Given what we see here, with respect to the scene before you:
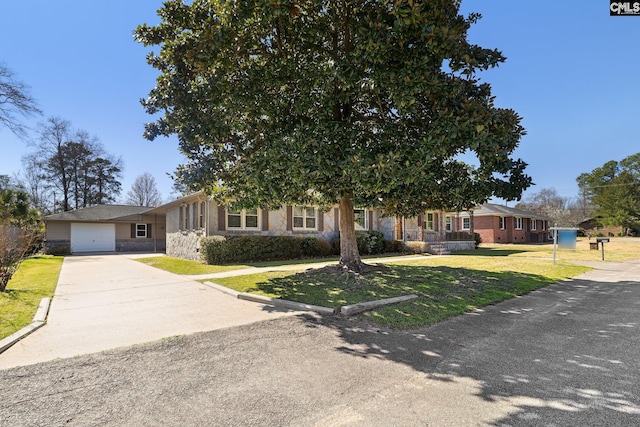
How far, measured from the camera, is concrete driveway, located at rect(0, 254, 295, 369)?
14.1 feet

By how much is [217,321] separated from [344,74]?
536 centimetres

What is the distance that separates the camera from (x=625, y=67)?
45.8 feet

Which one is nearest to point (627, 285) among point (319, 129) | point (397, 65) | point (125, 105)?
point (397, 65)

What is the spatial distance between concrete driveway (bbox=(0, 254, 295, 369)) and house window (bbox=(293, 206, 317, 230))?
934 cm

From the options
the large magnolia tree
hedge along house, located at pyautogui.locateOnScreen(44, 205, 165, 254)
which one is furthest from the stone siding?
the large magnolia tree

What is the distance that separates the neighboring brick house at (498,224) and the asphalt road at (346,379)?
95.2ft

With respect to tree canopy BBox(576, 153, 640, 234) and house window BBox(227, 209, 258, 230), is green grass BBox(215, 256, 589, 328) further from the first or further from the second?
tree canopy BBox(576, 153, 640, 234)

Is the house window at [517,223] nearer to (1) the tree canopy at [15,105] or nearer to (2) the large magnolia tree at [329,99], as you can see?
(2) the large magnolia tree at [329,99]

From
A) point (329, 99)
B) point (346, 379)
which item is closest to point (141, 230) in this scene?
point (329, 99)

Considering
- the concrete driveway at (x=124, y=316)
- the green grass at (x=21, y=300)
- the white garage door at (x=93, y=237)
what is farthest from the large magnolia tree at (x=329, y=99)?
the white garage door at (x=93, y=237)

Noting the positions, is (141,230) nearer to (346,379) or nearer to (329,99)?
(329,99)

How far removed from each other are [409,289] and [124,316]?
5944 mm

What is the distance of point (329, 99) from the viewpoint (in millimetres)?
7340

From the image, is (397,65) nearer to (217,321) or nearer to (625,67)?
(217,321)
